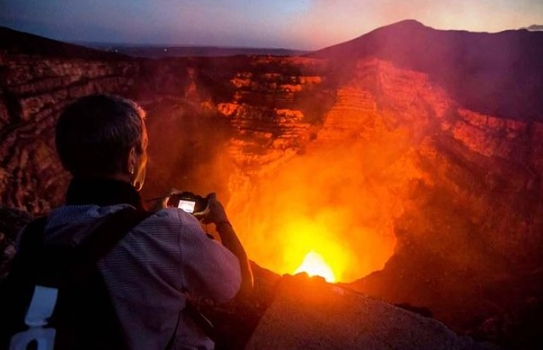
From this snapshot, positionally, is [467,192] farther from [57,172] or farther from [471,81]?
[57,172]

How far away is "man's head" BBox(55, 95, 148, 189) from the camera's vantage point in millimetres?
1567

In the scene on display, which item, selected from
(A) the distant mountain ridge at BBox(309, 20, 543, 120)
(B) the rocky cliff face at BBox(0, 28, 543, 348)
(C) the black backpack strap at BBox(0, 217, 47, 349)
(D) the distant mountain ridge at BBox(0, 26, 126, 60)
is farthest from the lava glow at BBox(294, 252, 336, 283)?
(C) the black backpack strap at BBox(0, 217, 47, 349)

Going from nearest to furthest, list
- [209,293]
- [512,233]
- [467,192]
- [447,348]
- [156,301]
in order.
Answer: [156,301] < [209,293] < [447,348] < [512,233] < [467,192]

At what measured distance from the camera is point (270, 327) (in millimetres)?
4293

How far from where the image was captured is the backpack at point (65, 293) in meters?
1.26

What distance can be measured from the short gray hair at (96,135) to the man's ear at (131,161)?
25 millimetres

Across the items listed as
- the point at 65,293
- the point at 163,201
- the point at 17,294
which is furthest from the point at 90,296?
the point at 163,201

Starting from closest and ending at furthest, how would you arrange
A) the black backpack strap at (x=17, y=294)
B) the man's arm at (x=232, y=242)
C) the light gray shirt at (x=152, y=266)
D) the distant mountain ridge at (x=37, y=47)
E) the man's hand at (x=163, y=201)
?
the black backpack strap at (x=17, y=294) → the light gray shirt at (x=152, y=266) → the man's arm at (x=232, y=242) → the man's hand at (x=163, y=201) → the distant mountain ridge at (x=37, y=47)

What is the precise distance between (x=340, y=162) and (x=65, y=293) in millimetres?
14077

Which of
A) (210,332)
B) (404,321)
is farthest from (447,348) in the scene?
(210,332)

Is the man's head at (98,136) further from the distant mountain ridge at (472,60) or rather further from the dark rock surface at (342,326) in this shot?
the distant mountain ridge at (472,60)

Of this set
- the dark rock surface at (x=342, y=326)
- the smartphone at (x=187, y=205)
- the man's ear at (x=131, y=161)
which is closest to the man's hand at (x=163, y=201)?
the smartphone at (x=187, y=205)

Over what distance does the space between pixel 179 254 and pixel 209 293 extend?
11.2 inches

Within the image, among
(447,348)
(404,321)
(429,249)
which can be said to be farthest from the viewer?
(429,249)
